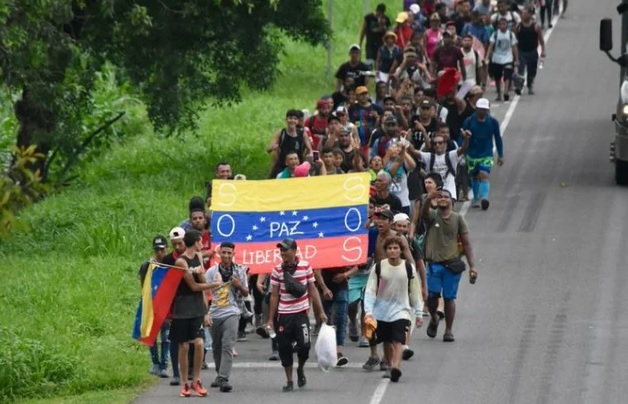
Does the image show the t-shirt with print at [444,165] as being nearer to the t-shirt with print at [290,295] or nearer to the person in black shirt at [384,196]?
the person in black shirt at [384,196]

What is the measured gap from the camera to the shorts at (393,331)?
16.5 meters

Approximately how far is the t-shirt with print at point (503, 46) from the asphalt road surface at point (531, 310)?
1.98 metres

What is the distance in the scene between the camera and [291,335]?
16312 mm

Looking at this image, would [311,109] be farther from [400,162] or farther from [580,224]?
[400,162]

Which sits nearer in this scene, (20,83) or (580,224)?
(20,83)

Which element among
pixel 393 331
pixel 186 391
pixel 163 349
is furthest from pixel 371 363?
pixel 163 349

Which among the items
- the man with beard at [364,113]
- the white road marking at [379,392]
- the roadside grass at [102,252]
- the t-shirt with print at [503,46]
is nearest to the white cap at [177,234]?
the roadside grass at [102,252]

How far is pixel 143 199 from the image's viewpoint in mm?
26609

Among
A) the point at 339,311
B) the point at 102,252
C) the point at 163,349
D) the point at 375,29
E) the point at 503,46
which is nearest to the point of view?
the point at 163,349

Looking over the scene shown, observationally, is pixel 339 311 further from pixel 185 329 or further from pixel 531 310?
pixel 531 310

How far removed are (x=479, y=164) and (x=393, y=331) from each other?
27.8 feet

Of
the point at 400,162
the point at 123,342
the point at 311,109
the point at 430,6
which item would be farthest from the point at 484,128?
the point at 430,6

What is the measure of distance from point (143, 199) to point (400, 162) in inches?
259

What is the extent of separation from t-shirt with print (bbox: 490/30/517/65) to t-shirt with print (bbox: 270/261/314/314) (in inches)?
695
